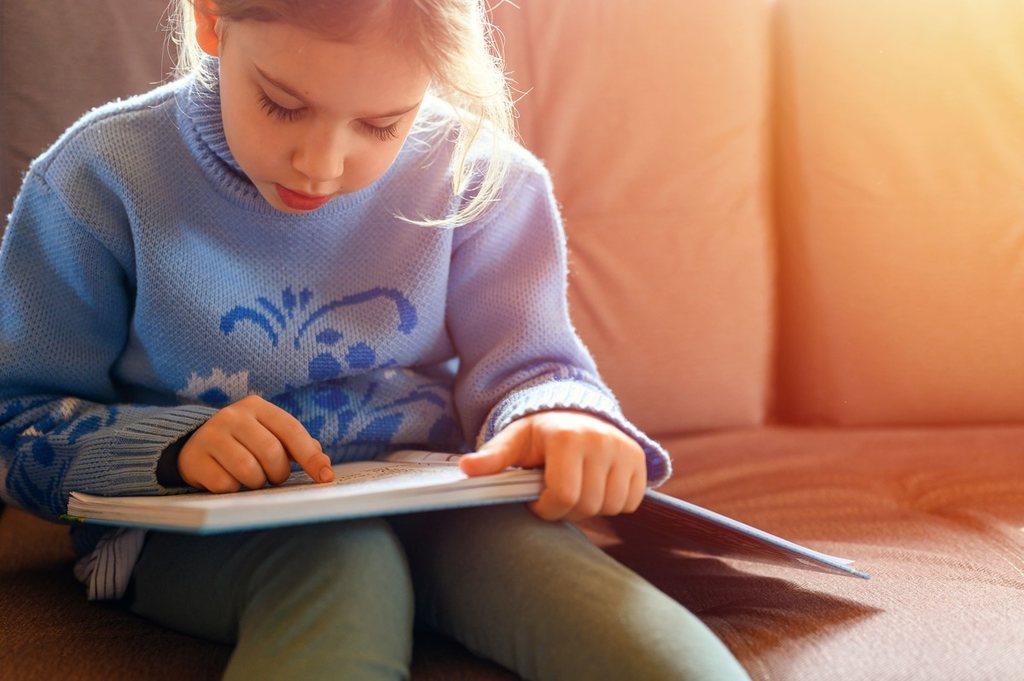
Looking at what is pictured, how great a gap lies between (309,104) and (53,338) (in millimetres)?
334

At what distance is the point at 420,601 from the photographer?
814 millimetres

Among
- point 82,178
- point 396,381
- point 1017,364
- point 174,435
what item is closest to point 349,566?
point 174,435

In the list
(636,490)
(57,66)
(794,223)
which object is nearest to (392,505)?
(636,490)

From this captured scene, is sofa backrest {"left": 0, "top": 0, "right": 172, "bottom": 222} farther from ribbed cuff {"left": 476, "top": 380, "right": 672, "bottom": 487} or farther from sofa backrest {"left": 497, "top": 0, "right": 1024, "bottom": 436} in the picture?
ribbed cuff {"left": 476, "top": 380, "right": 672, "bottom": 487}

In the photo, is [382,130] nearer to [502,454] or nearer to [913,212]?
[502,454]

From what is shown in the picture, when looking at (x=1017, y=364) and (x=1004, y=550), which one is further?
(x=1017, y=364)

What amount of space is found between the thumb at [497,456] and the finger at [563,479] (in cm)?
3

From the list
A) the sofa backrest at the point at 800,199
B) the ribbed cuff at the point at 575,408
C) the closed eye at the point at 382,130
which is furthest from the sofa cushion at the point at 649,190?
the closed eye at the point at 382,130

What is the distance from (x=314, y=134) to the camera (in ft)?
2.50

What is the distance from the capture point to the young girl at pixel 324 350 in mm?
698

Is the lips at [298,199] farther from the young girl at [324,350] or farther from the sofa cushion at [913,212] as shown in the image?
the sofa cushion at [913,212]

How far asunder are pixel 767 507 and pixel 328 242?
57 cm

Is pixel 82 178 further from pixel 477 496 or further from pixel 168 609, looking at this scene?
pixel 477 496

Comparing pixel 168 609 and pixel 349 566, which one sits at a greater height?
pixel 349 566
